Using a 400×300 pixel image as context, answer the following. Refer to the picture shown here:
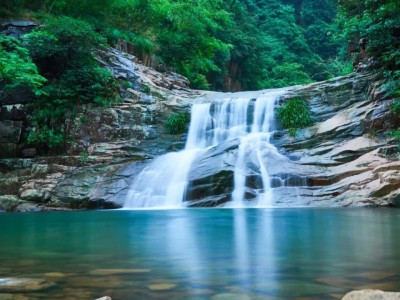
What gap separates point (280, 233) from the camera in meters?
6.39

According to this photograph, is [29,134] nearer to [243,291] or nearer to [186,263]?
[186,263]

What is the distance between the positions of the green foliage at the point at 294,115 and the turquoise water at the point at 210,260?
8.58 metres

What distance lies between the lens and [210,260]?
436 cm

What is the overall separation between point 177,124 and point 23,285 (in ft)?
44.4

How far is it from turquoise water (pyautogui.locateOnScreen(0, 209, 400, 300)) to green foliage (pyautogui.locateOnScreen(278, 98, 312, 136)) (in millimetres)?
8575

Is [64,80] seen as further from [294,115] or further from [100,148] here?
[294,115]

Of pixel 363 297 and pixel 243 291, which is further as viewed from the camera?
pixel 243 291

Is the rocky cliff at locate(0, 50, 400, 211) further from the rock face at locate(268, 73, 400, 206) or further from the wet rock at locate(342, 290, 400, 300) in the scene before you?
the wet rock at locate(342, 290, 400, 300)

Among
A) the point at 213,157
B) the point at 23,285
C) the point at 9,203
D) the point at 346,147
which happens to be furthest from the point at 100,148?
the point at 23,285

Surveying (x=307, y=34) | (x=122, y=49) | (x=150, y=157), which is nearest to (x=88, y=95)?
(x=150, y=157)

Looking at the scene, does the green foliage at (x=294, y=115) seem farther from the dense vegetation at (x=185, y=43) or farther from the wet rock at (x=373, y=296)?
the wet rock at (x=373, y=296)

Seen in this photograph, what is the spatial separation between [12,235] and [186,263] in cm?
382

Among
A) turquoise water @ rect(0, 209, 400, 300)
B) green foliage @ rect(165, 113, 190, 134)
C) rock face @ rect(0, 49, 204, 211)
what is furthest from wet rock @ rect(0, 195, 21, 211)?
turquoise water @ rect(0, 209, 400, 300)

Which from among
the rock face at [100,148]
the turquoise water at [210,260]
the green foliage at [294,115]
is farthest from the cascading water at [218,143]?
the turquoise water at [210,260]
